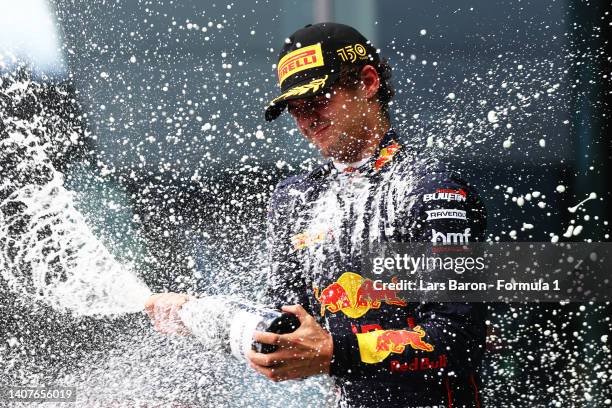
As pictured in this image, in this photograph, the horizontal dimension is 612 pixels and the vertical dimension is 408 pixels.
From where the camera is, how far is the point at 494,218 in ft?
4.58

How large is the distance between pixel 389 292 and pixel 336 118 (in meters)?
0.32

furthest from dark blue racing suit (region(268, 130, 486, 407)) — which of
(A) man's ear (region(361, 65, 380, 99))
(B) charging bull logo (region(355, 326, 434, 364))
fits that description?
(A) man's ear (region(361, 65, 380, 99))

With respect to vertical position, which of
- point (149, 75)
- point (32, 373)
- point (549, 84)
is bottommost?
point (32, 373)

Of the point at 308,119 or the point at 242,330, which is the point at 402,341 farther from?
the point at 308,119

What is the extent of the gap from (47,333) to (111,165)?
49 centimetres

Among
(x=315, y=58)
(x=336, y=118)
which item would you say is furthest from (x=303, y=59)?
(x=336, y=118)

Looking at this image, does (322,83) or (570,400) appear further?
(570,400)

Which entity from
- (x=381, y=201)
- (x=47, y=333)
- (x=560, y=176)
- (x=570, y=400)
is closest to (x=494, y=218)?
(x=560, y=176)

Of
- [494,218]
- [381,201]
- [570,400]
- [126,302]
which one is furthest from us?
[570,400]

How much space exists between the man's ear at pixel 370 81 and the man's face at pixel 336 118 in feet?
0.07

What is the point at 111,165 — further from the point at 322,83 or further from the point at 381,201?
the point at 381,201

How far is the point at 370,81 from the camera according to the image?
1081 mm

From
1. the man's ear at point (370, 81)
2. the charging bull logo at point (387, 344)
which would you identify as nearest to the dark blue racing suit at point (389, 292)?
the charging bull logo at point (387, 344)
